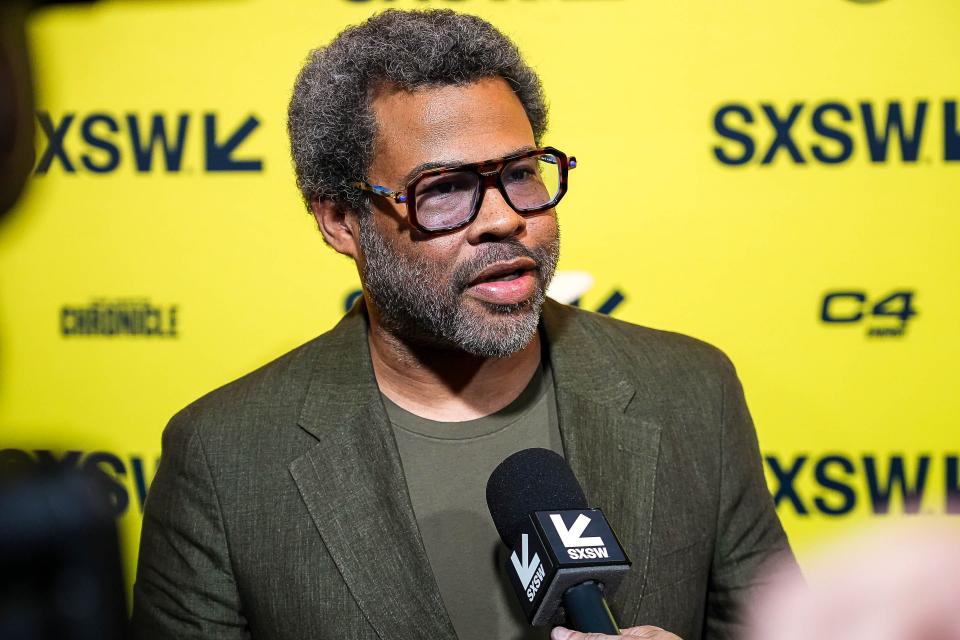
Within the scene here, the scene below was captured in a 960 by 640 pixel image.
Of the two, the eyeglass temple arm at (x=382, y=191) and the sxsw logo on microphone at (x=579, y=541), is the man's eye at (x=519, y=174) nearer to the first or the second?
the eyeglass temple arm at (x=382, y=191)

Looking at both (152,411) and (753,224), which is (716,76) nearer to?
(753,224)

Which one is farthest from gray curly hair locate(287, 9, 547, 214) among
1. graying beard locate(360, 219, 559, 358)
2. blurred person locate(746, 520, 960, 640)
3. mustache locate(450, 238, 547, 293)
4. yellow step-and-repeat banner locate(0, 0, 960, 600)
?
blurred person locate(746, 520, 960, 640)

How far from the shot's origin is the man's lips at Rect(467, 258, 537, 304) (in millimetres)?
1446

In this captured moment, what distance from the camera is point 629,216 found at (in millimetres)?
2172

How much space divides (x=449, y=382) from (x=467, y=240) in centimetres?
26

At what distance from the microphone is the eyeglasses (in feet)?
1.30

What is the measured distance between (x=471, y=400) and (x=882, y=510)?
1.12m

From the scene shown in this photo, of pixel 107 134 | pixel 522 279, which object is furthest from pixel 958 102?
pixel 107 134

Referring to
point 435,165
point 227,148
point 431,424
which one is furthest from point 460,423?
point 227,148

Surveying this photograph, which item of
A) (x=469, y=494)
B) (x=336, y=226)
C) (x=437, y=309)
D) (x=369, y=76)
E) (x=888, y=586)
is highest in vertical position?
(x=369, y=76)

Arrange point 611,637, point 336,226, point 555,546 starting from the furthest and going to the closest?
point 336,226 < point 555,546 < point 611,637

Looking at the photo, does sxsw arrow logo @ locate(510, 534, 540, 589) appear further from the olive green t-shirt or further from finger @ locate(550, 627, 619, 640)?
the olive green t-shirt

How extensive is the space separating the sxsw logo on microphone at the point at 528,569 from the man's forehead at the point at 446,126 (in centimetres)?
59

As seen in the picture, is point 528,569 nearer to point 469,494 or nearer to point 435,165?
point 469,494
